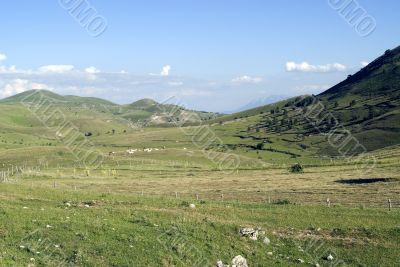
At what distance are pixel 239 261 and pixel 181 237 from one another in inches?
175

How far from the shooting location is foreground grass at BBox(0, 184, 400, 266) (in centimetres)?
2605

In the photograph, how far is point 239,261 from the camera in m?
27.2

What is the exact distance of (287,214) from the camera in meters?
40.2

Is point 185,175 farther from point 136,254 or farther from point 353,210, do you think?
point 136,254

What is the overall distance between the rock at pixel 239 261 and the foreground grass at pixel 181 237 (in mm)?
648

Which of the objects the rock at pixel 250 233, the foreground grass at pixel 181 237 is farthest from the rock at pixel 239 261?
the rock at pixel 250 233

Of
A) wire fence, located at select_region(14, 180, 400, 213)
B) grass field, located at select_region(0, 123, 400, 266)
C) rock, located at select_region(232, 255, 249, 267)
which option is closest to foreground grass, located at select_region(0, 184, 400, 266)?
grass field, located at select_region(0, 123, 400, 266)

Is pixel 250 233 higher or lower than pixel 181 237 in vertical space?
lower

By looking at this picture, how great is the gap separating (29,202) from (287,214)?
23.6 metres

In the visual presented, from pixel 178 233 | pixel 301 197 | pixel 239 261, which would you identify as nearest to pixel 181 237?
pixel 178 233

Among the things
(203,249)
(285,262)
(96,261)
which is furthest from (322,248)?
(96,261)

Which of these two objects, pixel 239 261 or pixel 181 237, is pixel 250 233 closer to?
pixel 239 261

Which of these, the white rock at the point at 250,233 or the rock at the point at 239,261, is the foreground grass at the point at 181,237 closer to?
the white rock at the point at 250,233

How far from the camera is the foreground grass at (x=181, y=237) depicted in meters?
26.0
